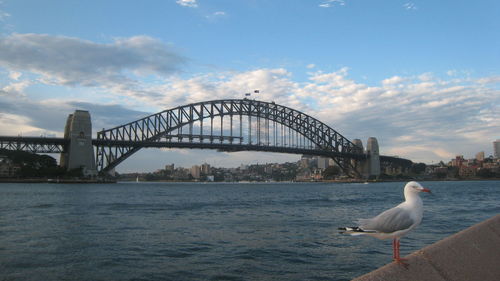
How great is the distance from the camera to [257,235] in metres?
12.7

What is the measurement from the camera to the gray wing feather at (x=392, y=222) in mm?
3387

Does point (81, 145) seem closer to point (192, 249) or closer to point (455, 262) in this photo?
point (192, 249)

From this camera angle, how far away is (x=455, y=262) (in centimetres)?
278

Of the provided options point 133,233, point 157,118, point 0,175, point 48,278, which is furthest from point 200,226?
point 0,175

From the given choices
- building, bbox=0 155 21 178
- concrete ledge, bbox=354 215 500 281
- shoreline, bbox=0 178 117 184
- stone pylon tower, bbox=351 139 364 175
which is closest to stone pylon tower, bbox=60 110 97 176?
shoreline, bbox=0 178 117 184

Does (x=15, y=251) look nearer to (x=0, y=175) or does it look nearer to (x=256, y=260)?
(x=256, y=260)

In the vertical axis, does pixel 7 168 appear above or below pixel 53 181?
above

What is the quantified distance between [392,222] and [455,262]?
67 centimetres

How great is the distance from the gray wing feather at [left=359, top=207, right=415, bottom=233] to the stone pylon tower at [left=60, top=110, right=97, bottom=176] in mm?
72030

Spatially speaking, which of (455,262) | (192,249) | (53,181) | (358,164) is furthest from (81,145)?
(455,262)

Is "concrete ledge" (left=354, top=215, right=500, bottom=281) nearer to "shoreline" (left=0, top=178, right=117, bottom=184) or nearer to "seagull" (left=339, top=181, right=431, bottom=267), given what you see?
"seagull" (left=339, top=181, right=431, bottom=267)

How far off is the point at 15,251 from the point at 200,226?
6.34 m

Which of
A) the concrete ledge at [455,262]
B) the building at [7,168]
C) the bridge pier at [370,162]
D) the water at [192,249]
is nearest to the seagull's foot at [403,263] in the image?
the concrete ledge at [455,262]

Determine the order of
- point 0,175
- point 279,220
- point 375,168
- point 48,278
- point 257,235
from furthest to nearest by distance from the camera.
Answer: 1. point 375,168
2. point 0,175
3. point 279,220
4. point 257,235
5. point 48,278
